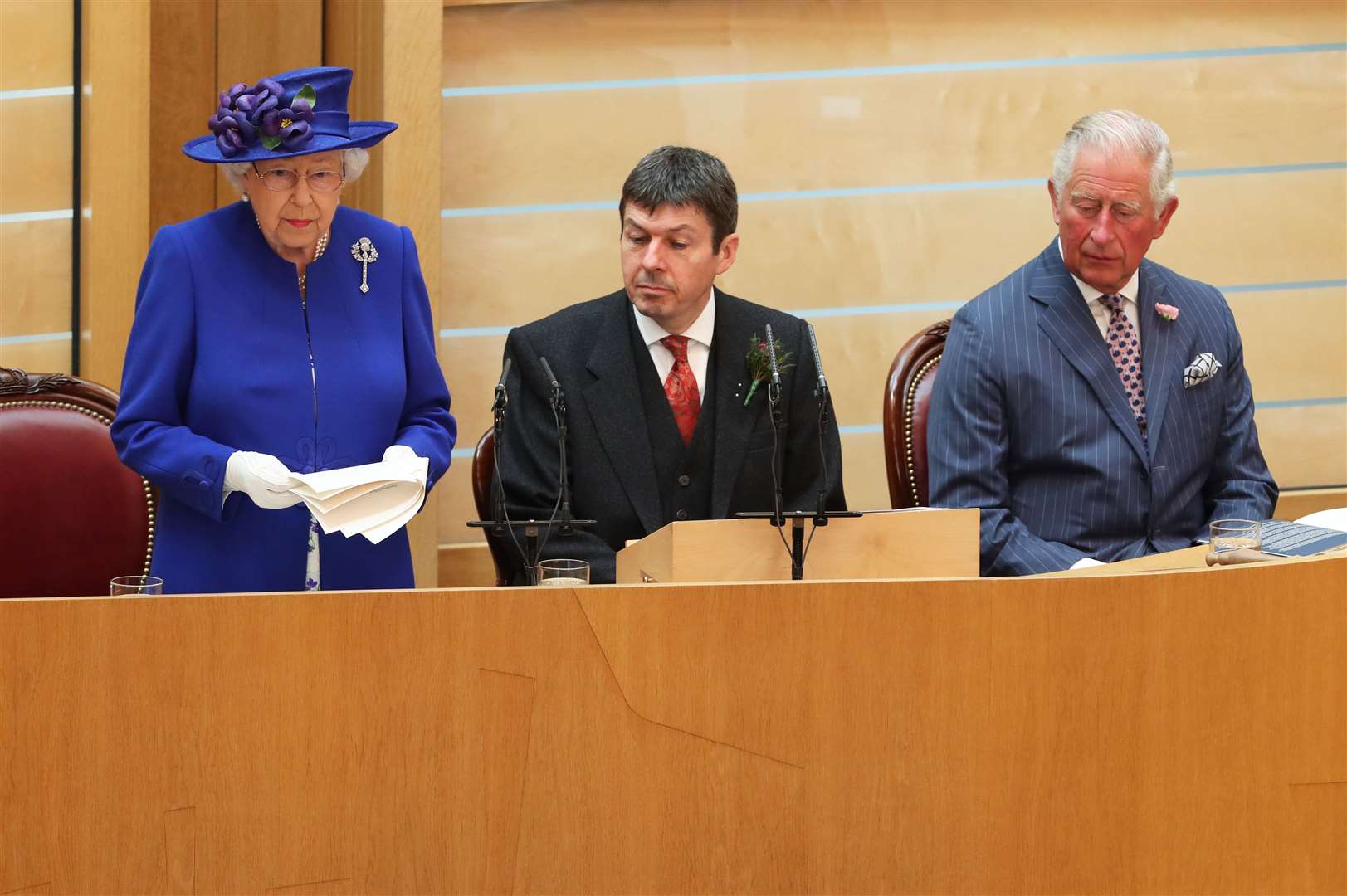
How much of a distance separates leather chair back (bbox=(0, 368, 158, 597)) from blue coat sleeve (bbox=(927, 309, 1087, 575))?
151cm

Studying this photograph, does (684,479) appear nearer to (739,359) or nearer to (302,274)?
(739,359)

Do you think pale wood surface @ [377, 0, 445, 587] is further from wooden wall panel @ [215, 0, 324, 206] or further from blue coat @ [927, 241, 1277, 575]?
blue coat @ [927, 241, 1277, 575]

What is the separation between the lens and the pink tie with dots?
10.1 ft

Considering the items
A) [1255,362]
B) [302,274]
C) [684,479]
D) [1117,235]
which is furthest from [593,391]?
[1255,362]

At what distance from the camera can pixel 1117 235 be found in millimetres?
3055

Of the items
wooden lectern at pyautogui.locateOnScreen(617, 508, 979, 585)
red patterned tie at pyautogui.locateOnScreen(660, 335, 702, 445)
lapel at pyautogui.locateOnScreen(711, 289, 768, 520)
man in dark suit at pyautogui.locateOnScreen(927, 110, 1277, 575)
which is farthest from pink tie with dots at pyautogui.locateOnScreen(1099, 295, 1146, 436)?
wooden lectern at pyautogui.locateOnScreen(617, 508, 979, 585)

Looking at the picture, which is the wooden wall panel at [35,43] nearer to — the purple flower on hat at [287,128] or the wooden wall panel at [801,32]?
the wooden wall panel at [801,32]

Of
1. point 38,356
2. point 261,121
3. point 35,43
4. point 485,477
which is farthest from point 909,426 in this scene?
point 35,43

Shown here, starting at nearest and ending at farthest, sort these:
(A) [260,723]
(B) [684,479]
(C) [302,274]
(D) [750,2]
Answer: (A) [260,723] → (C) [302,274] → (B) [684,479] → (D) [750,2]

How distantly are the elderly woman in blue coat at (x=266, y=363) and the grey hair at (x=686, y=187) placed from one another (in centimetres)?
54

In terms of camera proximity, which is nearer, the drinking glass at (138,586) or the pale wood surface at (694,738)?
the pale wood surface at (694,738)

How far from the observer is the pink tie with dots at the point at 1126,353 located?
3082 millimetres

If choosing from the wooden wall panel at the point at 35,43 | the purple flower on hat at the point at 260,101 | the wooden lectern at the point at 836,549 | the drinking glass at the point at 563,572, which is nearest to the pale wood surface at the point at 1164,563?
the wooden lectern at the point at 836,549

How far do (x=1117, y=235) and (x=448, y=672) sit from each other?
1.83 meters
